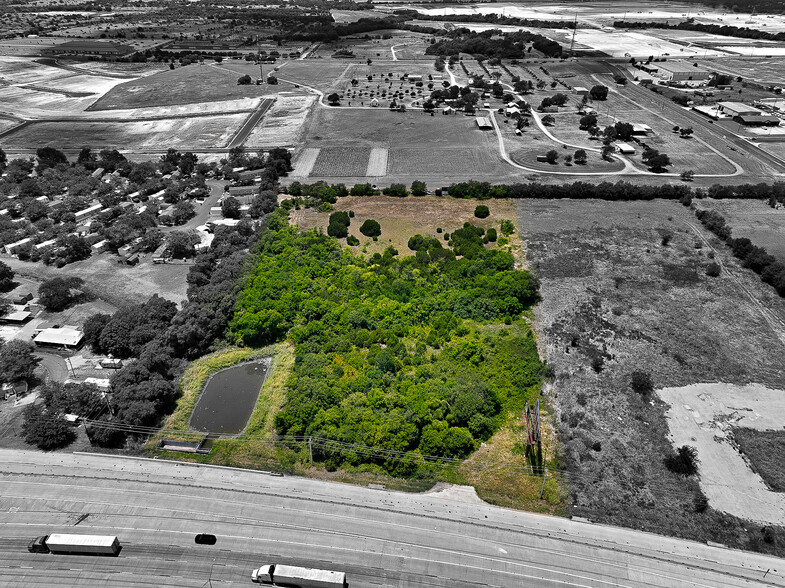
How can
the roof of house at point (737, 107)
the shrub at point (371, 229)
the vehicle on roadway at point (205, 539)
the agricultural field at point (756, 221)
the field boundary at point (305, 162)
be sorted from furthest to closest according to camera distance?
the roof of house at point (737, 107), the field boundary at point (305, 162), the shrub at point (371, 229), the agricultural field at point (756, 221), the vehicle on roadway at point (205, 539)

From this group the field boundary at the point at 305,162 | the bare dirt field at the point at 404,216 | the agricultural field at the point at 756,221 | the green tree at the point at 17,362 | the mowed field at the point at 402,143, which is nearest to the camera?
the green tree at the point at 17,362

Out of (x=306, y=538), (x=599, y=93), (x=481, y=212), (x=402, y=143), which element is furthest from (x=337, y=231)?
(x=599, y=93)

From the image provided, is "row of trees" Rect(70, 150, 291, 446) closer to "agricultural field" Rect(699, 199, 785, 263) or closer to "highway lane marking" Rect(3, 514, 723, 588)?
"highway lane marking" Rect(3, 514, 723, 588)

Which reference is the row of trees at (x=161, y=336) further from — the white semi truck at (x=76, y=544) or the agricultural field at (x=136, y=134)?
the agricultural field at (x=136, y=134)

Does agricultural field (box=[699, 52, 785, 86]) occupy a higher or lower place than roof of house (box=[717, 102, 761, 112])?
higher

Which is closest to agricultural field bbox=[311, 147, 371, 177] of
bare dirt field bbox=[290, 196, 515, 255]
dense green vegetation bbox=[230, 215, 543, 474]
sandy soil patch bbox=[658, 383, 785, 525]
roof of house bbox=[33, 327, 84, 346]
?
bare dirt field bbox=[290, 196, 515, 255]

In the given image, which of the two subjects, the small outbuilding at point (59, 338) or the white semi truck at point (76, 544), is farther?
the small outbuilding at point (59, 338)

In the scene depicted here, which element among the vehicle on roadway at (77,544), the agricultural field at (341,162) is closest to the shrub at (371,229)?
the agricultural field at (341,162)

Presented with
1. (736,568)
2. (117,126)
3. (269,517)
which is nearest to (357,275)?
(269,517)
